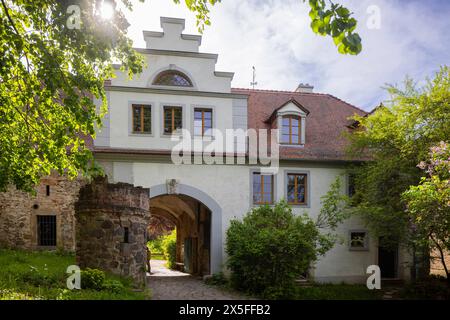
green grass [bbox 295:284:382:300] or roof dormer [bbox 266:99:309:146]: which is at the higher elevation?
roof dormer [bbox 266:99:309:146]

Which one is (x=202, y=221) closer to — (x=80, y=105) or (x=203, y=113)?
(x=203, y=113)

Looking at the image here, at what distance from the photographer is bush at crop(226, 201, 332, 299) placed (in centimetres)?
1259

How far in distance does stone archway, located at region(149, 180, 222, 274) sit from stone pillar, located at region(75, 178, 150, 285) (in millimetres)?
3955

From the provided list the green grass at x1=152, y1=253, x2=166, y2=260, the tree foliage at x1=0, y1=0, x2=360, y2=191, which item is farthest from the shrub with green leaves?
the green grass at x1=152, y1=253, x2=166, y2=260

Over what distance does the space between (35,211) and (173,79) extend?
8.21 m

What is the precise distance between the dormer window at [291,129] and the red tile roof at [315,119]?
41 centimetres

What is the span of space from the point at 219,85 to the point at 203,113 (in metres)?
1.43

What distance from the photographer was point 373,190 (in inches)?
565

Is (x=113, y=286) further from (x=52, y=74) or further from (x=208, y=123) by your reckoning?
(x=208, y=123)

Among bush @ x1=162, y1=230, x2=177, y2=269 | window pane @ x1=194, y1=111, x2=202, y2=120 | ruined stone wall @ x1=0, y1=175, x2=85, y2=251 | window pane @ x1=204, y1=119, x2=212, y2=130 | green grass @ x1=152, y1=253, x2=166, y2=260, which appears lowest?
green grass @ x1=152, y1=253, x2=166, y2=260

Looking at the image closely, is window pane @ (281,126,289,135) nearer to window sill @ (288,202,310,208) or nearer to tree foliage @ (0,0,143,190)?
window sill @ (288,202,310,208)

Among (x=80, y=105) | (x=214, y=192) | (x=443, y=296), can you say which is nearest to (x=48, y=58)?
(x=80, y=105)

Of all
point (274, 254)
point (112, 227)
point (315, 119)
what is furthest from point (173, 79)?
point (274, 254)

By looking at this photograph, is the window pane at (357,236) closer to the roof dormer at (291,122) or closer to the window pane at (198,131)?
the roof dormer at (291,122)
